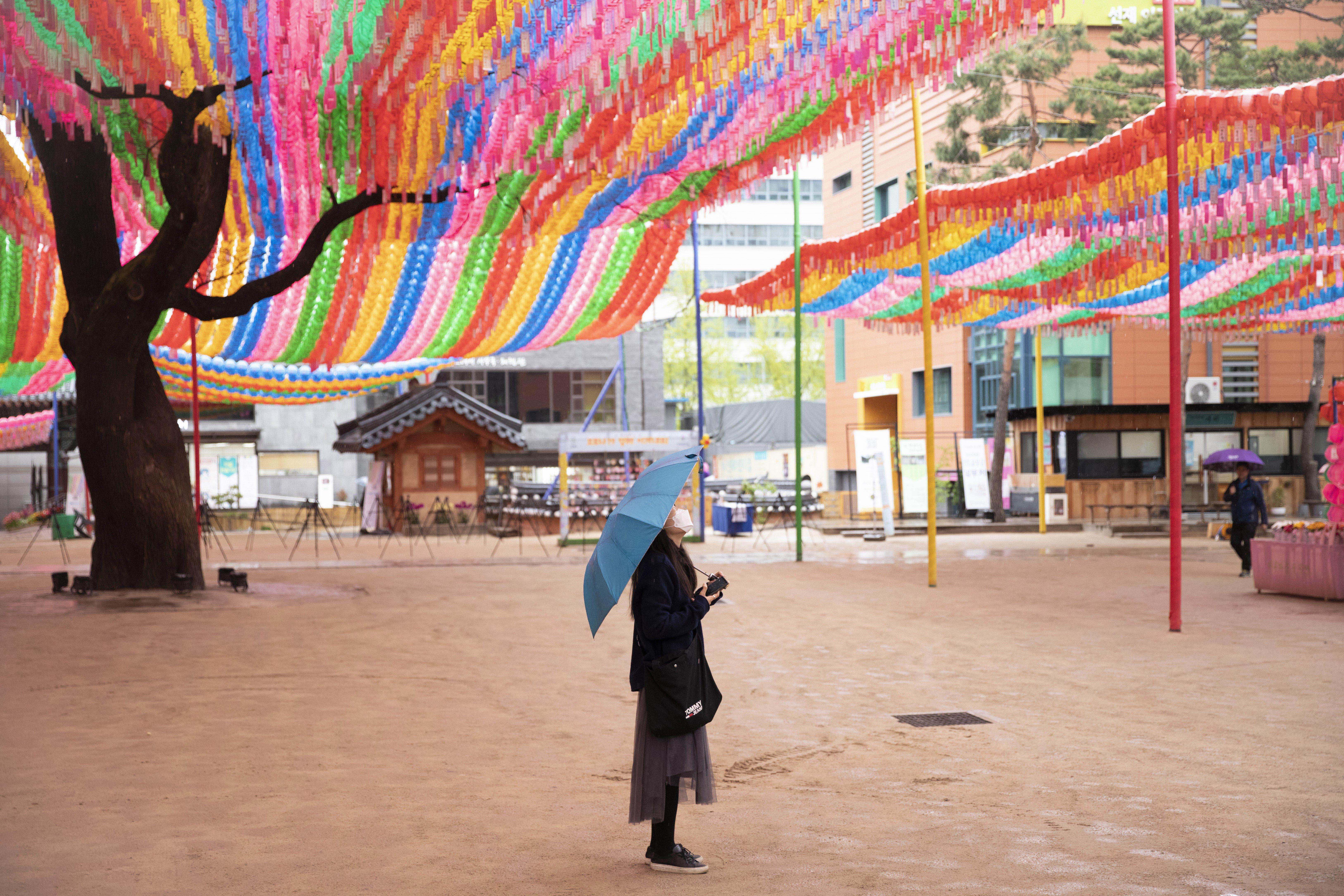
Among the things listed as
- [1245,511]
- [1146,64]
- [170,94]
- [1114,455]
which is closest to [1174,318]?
[1245,511]

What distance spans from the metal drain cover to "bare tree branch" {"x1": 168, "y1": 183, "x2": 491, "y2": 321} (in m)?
8.03

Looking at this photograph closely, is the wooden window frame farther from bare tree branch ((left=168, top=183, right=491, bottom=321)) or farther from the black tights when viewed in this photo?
the black tights

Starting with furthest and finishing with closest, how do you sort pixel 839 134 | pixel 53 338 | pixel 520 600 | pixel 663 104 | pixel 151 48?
pixel 53 338, pixel 520 600, pixel 839 134, pixel 663 104, pixel 151 48

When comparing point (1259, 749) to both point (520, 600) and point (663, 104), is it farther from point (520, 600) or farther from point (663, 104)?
point (520, 600)

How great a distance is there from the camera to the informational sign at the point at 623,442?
2338 cm

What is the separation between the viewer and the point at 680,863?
462 cm

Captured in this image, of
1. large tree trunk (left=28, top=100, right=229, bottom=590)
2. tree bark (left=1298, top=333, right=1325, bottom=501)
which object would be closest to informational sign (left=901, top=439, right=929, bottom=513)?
tree bark (left=1298, top=333, right=1325, bottom=501)

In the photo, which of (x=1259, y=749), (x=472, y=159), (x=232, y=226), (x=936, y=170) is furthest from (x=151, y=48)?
(x=936, y=170)

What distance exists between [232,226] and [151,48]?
6.66 m

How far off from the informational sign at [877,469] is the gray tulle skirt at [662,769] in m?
22.0

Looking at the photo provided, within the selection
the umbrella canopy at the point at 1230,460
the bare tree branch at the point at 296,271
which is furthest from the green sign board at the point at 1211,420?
the bare tree branch at the point at 296,271

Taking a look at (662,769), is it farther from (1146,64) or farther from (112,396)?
(1146,64)

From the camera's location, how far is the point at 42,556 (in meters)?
23.2

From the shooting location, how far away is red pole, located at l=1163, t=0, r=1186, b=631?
10.8 metres
